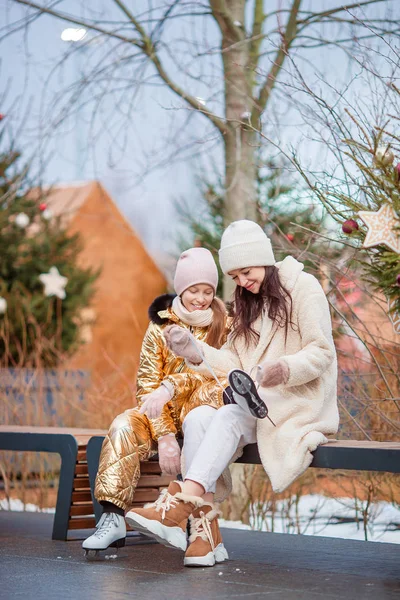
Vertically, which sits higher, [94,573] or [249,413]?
[249,413]

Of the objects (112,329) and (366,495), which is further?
(112,329)

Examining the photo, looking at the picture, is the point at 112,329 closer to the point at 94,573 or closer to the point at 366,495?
the point at 366,495

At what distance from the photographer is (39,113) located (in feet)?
21.6

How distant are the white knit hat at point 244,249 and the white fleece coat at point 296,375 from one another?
107 mm

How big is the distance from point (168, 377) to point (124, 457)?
0.36 meters

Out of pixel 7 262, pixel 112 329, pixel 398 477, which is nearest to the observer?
pixel 398 477

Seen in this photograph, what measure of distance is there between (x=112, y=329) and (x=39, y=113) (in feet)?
33.0

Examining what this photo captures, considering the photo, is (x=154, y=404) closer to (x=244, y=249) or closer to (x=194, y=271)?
(x=194, y=271)

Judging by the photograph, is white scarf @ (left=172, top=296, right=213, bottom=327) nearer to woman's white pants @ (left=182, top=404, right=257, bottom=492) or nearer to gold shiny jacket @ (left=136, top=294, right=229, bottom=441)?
gold shiny jacket @ (left=136, top=294, right=229, bottom=441)

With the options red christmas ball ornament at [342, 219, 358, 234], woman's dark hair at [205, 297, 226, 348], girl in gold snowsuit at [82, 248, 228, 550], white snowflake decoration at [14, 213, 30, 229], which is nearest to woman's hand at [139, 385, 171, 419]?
girl in gold snowsuit at [82, 248, 228, 550]

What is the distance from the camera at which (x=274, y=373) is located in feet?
11.1

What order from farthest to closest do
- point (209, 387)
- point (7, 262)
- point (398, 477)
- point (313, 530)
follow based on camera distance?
point (7, 262) < point (313, 530) < point (398, 477) < point (209, 387)

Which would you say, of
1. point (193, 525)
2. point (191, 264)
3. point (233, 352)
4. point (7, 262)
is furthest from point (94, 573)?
point (7, 262)

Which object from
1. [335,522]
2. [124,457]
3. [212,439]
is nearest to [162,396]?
[124,457]
